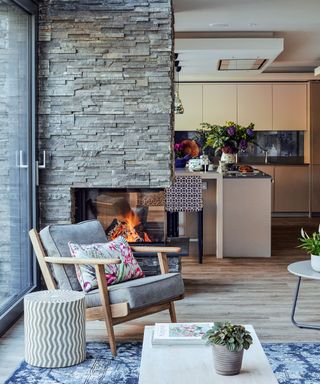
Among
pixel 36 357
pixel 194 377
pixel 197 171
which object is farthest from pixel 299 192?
pixel 194 377

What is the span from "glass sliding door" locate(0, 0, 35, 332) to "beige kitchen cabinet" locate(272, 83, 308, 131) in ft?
23.3

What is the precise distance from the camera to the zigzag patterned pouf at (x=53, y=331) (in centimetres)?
411

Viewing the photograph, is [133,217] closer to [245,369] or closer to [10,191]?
[10,191]

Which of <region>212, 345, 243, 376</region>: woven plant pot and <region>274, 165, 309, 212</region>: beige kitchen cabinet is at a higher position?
<region>274, 165, 309, 212</region>: beige kitchen cabinet

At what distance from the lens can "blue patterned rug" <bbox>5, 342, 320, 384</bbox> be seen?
3947 mm

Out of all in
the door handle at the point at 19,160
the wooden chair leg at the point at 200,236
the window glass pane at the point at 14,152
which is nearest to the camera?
the window glass pane at the point at 14,152

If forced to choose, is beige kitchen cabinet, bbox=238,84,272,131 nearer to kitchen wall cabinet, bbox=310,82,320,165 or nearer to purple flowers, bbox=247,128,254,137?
kitchen wall cabinet, bbox=310,82,320,165

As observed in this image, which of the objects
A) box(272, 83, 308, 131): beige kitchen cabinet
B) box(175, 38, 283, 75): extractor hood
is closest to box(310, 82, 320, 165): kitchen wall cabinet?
box(272, 83, 308, 131): beige kitchen cabinet

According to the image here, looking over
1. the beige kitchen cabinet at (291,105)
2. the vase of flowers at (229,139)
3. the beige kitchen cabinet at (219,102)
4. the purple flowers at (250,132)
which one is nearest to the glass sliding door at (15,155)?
the vase of flowers at (229,139)

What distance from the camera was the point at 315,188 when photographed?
12.3 metres

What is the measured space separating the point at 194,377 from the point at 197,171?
5.27 m

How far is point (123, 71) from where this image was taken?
235 inches

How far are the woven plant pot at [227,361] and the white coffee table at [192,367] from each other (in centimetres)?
2

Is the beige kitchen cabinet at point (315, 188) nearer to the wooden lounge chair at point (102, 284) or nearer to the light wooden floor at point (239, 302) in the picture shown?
the light wooden floor at point (239, 302)
